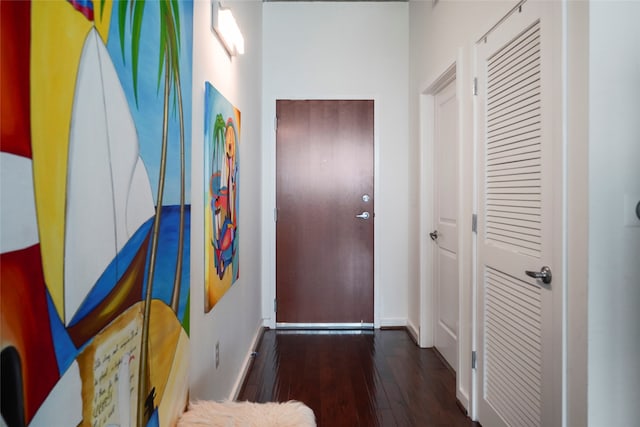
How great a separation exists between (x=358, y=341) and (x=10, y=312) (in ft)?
9.30

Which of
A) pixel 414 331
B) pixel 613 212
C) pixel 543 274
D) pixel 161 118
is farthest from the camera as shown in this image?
pixel 414 331

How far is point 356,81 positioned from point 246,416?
294cm

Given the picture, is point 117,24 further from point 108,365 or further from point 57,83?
point 108,365

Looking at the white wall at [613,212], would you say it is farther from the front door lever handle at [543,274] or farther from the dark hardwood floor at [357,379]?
the dark hardwood floor at [357,379]

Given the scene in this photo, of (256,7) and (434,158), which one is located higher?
(256,7)

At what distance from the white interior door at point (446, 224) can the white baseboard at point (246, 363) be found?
134cm

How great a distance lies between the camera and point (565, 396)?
4.16 ft

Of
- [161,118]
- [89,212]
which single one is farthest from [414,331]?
[89,212]

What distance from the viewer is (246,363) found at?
2.48m

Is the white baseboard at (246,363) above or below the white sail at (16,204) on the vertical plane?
below

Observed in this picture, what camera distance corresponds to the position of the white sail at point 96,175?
653mm

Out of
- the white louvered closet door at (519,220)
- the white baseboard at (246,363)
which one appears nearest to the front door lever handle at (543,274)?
the white louvered closet door at (519,220)

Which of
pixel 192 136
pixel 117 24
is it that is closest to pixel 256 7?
pixel 192 136

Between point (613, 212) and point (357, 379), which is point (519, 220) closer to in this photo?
point (613, 212)
